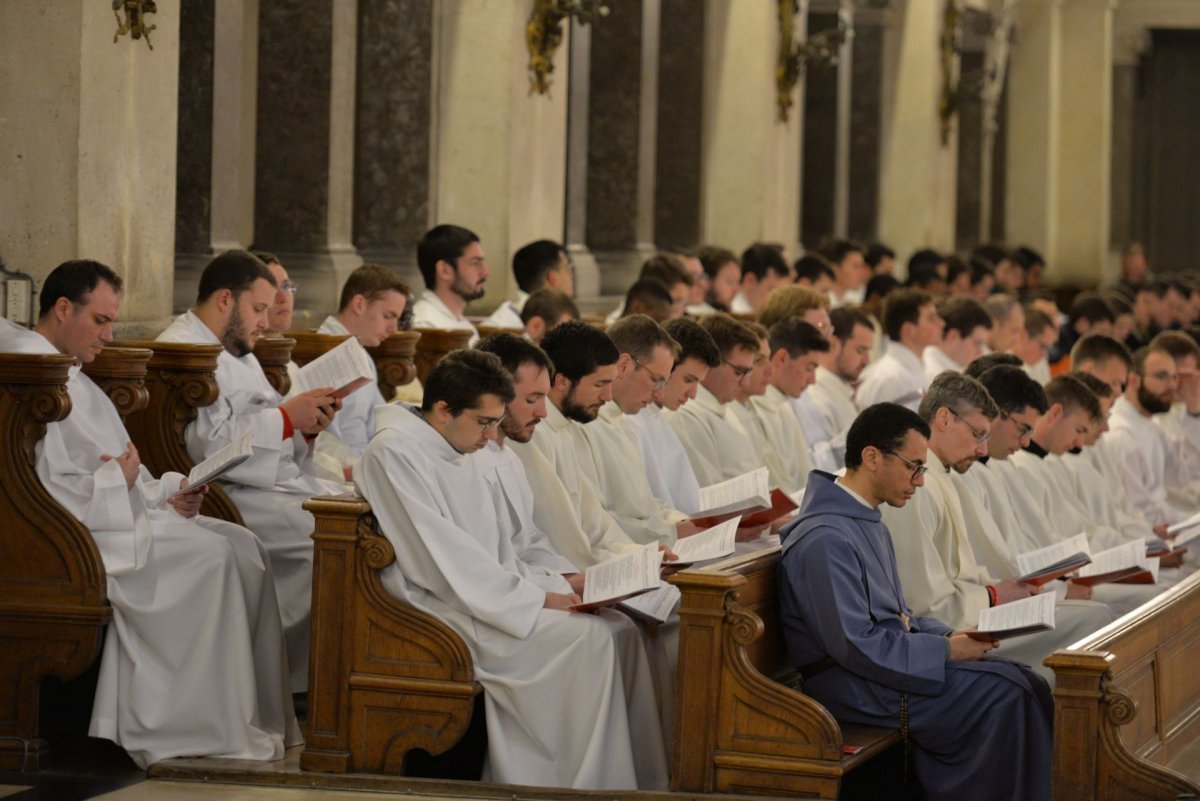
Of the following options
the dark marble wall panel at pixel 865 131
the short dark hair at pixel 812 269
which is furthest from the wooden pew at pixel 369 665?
the dark marble wall panel at pixel 865 131

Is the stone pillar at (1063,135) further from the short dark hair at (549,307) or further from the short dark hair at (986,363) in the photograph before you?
the short dark hair at (549,307)

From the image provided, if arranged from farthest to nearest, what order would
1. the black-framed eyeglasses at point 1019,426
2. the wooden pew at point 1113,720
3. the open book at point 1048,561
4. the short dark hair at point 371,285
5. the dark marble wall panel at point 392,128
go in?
the dark marble wall panel at point 392,128 < the black-framed eyeglasses at point 1019,426 < the short dark hair at point 371,285 < the open book at point 1048,561 < the wooden pew at point 1113,720

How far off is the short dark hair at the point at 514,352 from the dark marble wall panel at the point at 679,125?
976 cm

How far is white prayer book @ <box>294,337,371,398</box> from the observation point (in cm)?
686

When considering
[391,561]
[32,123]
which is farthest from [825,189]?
[391,561]

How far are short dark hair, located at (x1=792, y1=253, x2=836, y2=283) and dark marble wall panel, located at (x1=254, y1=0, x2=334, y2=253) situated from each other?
4364mm

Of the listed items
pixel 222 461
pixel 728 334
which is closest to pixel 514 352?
pixel 222 461

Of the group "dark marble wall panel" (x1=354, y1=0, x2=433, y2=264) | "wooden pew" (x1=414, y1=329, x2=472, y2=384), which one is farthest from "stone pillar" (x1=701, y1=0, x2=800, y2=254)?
"wooden pew" (x1=414, y1=329, x2=472, y2=384)

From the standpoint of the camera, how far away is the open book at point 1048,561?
656cm

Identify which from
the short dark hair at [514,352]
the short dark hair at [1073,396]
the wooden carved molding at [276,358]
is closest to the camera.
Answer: the short dark hair at [514,352]

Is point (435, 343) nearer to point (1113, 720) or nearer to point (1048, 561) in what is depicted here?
point (1048, 561)

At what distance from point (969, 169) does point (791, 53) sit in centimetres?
927

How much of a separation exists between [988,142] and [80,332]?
1983cm

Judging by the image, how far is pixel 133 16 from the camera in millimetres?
7523
